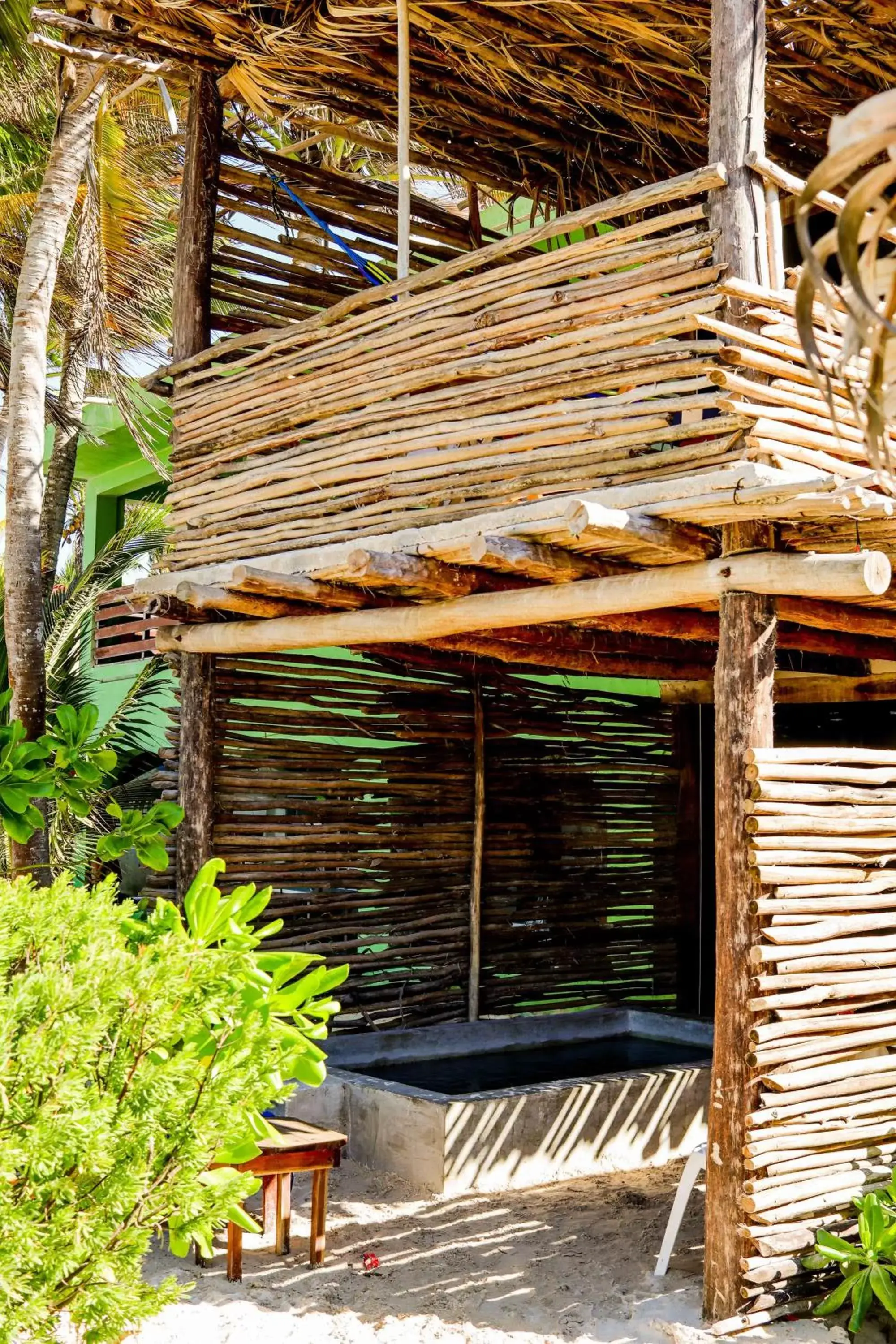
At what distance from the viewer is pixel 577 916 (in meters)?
8.16

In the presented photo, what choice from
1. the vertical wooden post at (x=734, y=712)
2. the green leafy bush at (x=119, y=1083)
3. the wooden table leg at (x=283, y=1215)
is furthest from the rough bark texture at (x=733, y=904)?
the green leafy bush at (x=119, y=1083)

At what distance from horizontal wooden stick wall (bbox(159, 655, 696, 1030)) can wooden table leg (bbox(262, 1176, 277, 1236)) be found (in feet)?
6.35

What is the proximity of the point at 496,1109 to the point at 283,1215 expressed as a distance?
3.55 feet

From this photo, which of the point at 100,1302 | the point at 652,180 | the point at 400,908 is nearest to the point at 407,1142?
the point at 400,908

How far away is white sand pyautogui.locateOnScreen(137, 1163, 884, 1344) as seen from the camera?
163 inches

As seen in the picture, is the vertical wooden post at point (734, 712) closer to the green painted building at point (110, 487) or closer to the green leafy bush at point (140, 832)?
the green leafy bush at point (140, 832)

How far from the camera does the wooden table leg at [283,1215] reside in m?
4.79

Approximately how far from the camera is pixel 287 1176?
4.77 meters

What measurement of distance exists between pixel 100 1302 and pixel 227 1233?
8.13 feet

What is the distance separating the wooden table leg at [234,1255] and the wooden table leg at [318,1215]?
0.90 feet

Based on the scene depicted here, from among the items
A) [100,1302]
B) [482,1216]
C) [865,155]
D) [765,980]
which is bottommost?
[482,1216]

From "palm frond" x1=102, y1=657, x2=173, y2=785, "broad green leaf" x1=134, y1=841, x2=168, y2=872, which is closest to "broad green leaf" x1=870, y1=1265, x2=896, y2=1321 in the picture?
"broad green leaf" x1=134, y1=841, x2=168, y2=872

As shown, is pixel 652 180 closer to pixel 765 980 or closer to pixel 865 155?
pixel 765 980

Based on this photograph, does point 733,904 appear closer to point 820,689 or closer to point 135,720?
point 820,689
